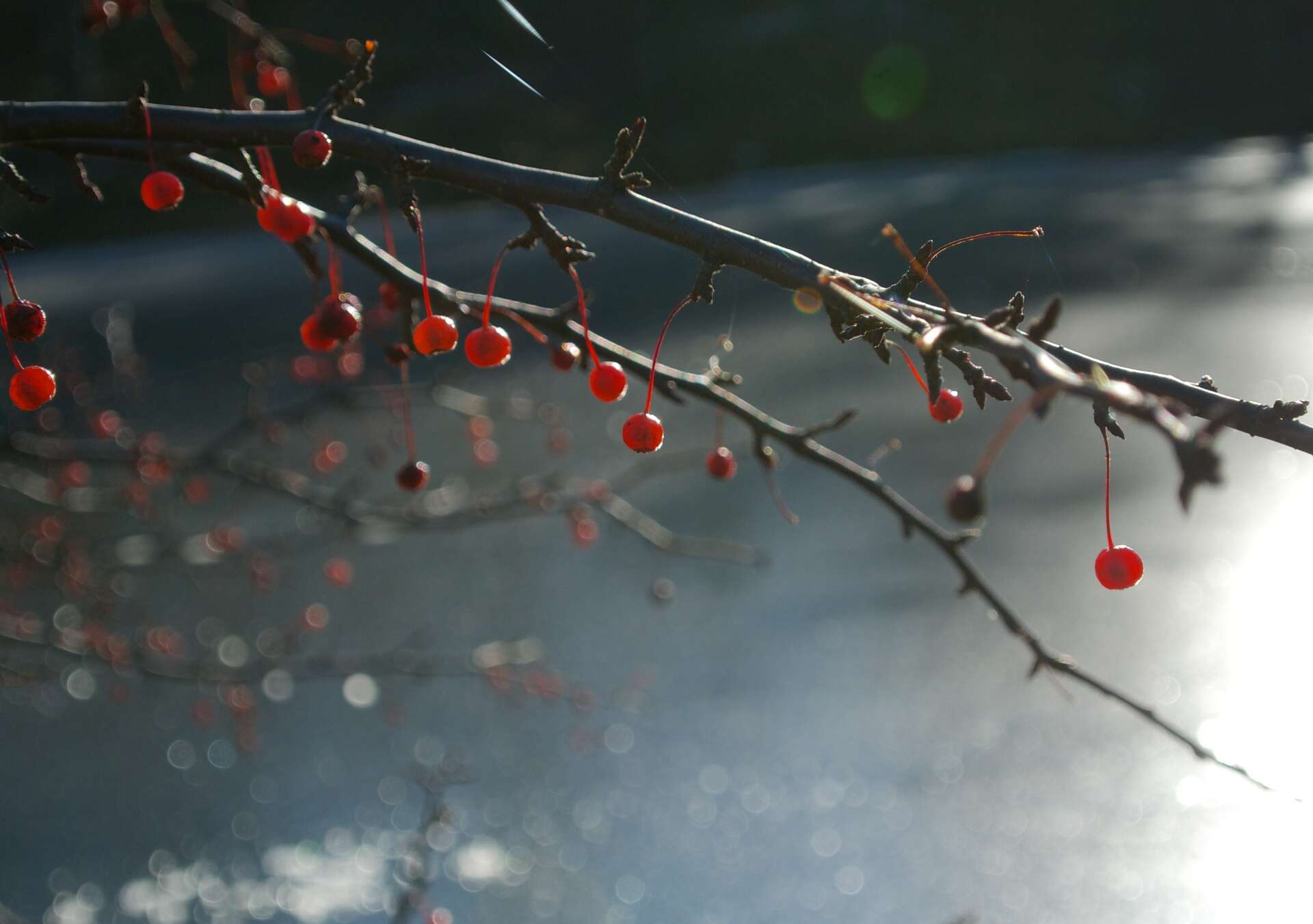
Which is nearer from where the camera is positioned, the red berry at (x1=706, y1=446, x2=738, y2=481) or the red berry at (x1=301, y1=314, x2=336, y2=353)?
the red berry at (x1=301, y1=314, x2=336, y2=353)

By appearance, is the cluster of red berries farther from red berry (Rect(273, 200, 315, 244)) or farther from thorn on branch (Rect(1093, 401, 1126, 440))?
thorn on branch (Rect(1093, 401, 1126, 440))

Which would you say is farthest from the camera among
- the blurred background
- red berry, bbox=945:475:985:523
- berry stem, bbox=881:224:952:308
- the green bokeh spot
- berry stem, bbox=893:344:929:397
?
the green bokeh spot

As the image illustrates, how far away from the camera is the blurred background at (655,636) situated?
364 cm

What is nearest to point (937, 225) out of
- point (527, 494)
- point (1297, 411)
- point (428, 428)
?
point (428, 428)

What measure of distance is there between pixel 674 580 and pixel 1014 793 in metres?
2.19

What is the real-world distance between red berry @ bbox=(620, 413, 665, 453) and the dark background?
1383 centimetres

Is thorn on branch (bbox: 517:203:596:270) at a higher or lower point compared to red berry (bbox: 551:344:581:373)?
higher

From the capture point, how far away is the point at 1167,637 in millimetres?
5043

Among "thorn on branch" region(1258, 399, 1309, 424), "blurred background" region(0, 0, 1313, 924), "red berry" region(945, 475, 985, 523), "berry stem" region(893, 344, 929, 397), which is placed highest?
"thorn on branch" region(1258, 399, 1309, 424)

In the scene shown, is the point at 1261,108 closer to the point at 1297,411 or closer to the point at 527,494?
the point at 527,494

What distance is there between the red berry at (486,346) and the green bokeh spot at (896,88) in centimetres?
1951

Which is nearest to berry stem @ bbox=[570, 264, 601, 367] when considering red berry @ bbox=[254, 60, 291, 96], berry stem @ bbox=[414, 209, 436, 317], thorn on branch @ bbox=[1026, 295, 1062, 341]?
berry stem @ bbox=[414, 209, 436, 317]

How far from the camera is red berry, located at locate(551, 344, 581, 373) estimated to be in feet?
5.22

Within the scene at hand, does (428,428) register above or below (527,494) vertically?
below
